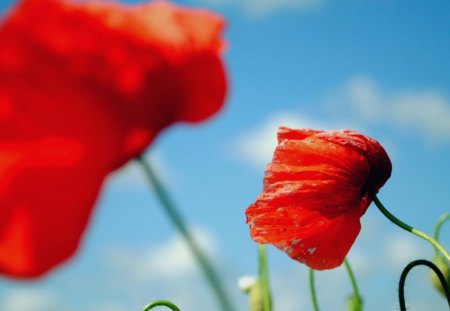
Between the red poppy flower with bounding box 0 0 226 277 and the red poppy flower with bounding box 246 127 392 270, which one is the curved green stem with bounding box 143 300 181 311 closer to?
the red poppy flower with bounding box 246 127 392 270

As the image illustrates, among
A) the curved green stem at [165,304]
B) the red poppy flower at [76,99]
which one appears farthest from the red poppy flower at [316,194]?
the red poppy flower at [76,99]

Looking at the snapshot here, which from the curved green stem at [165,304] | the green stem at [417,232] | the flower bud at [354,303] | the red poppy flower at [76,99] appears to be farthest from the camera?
the flower bud at [354,303]

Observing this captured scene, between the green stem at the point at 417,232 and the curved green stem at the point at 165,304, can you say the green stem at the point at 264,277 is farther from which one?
the green stem at the point at 417,232

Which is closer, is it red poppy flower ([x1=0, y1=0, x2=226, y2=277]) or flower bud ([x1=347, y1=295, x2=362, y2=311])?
red poppy flower ([x1=0, y1=0, x2=226, y2=277])

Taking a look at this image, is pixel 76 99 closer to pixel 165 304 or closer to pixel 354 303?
pixel 165 304

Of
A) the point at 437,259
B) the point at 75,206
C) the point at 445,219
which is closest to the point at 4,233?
the point at 75,206

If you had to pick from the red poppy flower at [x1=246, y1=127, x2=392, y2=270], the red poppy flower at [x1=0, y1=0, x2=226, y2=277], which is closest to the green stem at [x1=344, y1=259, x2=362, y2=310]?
the red poppy flower at [x1=246, y1=127, x2=392, y2=270]

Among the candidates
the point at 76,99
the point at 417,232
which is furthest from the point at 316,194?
the point at 76,99
